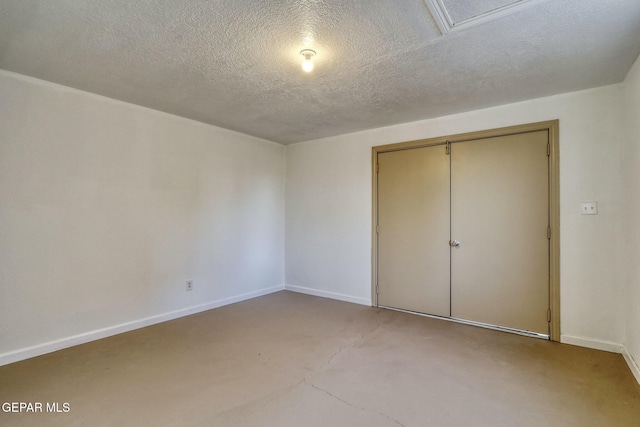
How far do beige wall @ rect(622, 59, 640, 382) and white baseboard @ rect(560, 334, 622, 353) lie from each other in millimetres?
116

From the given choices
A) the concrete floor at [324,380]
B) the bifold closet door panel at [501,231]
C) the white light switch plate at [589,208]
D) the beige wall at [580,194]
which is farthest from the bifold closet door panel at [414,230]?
the white light switch plate at [589,208]

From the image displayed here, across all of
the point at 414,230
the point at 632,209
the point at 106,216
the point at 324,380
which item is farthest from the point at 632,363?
the point at 106,216

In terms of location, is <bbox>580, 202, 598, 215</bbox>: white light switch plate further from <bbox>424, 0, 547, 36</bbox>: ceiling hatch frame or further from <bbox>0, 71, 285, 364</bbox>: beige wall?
<bbox>0, 71, 285, 364</bbox>: beige wall

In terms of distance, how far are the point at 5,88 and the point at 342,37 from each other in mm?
2851

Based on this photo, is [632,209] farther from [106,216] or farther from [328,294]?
[106,216]

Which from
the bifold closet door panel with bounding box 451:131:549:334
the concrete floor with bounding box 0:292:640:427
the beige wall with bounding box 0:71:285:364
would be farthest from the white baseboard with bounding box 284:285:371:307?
the bifold closet door panel with bounding box 451:131:549:334

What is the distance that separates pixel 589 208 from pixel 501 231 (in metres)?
0.76

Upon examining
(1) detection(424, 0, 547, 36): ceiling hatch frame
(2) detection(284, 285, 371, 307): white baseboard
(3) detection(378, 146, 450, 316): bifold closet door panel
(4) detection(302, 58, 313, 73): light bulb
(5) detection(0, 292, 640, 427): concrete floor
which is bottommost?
(5) detection(0, 292, 640, 427): concrete floor

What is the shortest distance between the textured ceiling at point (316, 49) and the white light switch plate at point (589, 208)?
110 cm

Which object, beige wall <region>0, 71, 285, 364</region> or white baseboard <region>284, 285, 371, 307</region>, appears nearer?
beige wall <region>0, 71, 285, 364</region>

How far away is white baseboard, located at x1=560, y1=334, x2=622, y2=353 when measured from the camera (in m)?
2.74

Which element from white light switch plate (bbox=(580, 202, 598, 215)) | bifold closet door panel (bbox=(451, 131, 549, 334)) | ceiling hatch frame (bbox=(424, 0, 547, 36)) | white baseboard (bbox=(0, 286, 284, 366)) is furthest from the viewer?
bifold closet door panel (bbox=(451, 131, 549, 334))

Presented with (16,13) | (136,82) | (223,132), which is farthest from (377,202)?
(16,13)

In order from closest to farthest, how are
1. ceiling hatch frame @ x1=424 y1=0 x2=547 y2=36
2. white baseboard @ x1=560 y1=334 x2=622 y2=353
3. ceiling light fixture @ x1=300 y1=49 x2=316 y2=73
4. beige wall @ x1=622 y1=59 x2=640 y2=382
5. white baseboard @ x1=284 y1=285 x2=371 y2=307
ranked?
ceiling hatch frame @ x1=424 y1=0 x2=547 y2=36 < ceiling light fixture @ x1=300 y1=49 x2=316 y2=73 < beige wall @ x1=622 y1=59 x2=640 y2=382 < white baseboard @ x1=560 y1=334 x2=622 y2=353 < white baseboard @ x1=284 y1=285 x2=371 y2=307
